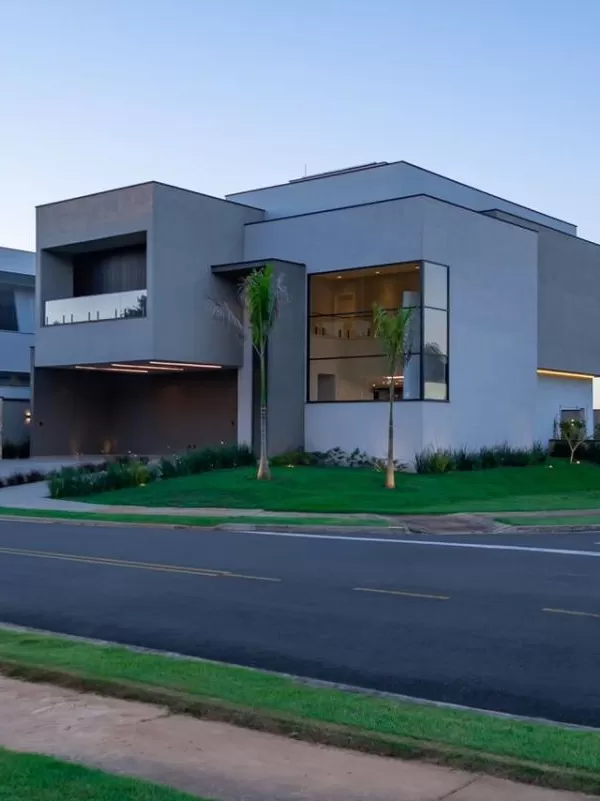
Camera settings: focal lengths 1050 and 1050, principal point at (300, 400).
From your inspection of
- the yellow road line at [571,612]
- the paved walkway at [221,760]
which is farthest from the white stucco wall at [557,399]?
the paved walkway at [221,760]

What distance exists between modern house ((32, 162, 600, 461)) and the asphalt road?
52.6ft

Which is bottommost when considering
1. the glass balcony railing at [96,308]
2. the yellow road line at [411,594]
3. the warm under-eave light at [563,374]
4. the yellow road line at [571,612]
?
the yellow road line at [411,594]

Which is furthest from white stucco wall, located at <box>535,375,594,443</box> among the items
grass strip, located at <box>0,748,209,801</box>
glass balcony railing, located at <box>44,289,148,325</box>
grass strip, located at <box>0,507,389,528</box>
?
grass strip, located at <box>0,748,209,801</box>

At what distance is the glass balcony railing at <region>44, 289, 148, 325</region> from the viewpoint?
36312 mm

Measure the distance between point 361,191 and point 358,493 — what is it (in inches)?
621

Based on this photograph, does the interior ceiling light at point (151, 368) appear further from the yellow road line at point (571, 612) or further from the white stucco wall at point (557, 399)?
the yellow road line at point (571, 612)

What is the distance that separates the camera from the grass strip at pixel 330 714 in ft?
19.9

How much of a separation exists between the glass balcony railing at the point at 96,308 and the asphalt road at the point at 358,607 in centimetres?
1723

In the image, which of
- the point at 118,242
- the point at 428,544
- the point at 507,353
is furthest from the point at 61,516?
the point at 507,353

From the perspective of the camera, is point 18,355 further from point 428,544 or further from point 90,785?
point 90,785

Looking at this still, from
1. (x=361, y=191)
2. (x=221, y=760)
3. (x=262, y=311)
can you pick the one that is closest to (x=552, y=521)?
(x=262, y=311)

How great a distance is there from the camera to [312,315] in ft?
123

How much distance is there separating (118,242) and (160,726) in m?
32.9

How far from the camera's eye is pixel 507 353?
126ft
